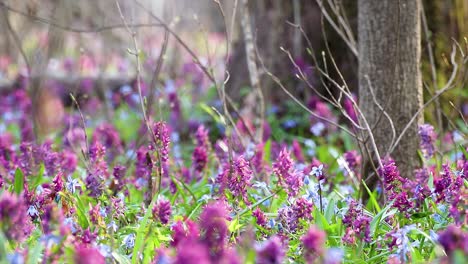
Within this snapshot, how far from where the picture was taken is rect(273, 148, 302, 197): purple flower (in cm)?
279

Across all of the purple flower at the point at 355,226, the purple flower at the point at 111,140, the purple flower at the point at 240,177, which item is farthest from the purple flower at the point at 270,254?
the purple flower at the point at 111,140

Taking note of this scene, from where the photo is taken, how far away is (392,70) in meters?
3.57

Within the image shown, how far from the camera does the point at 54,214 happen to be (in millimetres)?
1956

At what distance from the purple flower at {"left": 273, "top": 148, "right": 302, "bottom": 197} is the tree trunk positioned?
2.81 ft

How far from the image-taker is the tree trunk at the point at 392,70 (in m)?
3.55

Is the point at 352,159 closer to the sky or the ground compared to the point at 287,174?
closer to the ground

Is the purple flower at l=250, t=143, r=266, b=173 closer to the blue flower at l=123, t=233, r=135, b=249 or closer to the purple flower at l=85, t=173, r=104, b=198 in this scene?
the purple flower at l=85, t=173, r=104, b=198

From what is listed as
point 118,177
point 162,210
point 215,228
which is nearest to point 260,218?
point 162,210

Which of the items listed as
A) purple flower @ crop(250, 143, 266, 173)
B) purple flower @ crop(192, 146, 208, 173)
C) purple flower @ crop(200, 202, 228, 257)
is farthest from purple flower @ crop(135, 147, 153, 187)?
purple flower @ crop(200, 202, 228, 257)

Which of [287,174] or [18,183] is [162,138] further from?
[18,183]

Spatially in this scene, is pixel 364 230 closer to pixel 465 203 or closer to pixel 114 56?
pixel 465 203

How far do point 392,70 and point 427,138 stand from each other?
374 mm

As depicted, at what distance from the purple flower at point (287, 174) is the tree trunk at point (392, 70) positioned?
2.81ft

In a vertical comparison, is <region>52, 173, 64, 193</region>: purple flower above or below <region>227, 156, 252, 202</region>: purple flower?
above
